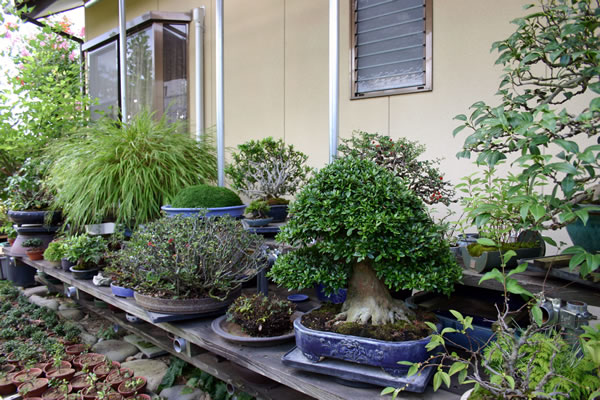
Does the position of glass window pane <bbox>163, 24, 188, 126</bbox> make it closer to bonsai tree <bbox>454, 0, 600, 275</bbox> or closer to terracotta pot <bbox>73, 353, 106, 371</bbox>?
terracotta pot <bbox>73, 353, 106, 371</bbox>

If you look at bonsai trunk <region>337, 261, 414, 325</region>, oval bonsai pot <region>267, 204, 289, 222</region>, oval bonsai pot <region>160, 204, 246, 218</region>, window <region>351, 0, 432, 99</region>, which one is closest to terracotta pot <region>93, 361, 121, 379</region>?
oval bonsai pot <region>160, 204, 246, 218</region>

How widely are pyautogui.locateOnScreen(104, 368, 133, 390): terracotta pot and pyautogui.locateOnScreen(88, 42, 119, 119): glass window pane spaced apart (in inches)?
→ 172

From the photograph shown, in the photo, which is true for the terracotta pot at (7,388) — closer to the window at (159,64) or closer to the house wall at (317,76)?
the house wall at (317,76)

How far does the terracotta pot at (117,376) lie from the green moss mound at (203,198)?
99 centimetres

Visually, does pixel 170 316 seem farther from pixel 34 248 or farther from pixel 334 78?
pixel 34 248

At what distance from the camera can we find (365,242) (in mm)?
1489

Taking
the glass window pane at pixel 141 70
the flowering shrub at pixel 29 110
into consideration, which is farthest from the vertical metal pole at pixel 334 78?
the glass window pane at pixel 141 70

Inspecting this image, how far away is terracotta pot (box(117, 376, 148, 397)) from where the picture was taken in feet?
7.38

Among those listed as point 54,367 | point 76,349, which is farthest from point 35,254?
point 54,367

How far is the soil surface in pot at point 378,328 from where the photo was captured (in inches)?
55.9

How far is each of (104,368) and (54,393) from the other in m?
0.30

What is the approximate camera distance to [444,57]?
2918 millimetres

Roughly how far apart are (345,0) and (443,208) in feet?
5.76

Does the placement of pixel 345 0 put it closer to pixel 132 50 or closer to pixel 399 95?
pixel 399 95
